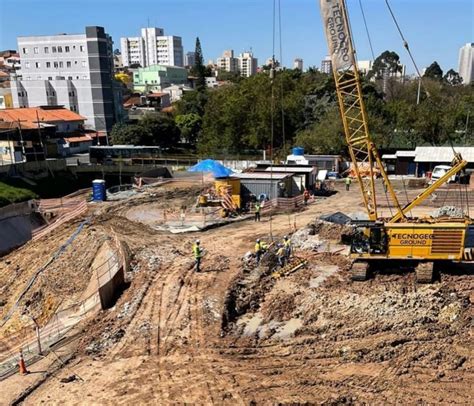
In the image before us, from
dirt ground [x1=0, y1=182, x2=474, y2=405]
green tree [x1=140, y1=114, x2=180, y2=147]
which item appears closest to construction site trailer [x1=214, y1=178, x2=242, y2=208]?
dirt ground [x1=0, y1=182, x2=474, y2=405]

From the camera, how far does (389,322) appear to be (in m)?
15.5

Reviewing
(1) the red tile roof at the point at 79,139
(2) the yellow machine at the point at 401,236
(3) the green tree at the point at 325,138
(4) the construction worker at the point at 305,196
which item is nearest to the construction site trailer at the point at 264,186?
(4) the construction worker at the point at 305,196

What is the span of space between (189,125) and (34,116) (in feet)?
71.3

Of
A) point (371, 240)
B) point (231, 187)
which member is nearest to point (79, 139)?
point (231, 187)

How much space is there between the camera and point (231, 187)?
30516 mm

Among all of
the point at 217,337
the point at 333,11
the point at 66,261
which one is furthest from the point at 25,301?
the point at 333,11

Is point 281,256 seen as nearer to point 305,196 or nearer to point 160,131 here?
point 305,196

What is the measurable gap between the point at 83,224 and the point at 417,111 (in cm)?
4142

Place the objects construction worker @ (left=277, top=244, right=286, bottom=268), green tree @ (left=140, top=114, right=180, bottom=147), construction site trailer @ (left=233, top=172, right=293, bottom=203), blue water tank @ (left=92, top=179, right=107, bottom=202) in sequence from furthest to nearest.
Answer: green tree @ (left=140, top=114, right=180, bottom=147) → blue water tank @ (left=92, top=179, right=107, bottom=202) → construction site trailer @ (left=233, top=172, right=293, bottom=203) → construction worker @ (left=277, top=244, right=286, bottom=268)

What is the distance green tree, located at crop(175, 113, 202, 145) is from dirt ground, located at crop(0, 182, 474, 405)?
2057 inches

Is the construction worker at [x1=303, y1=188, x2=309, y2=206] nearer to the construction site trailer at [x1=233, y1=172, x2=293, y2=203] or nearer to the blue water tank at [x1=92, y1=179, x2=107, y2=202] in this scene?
the construction site trailer at [x1=233, y1=172, x2=293, y2=203]

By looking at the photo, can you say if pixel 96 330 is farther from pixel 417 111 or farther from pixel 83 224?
pixel 417 111

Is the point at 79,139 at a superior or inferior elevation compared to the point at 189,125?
inferior

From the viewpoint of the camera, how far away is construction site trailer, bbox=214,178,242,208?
30.4 m
